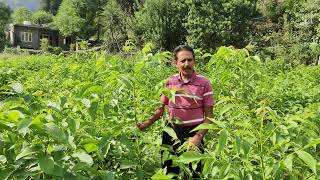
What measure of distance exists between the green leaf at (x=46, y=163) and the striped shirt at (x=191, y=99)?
1837mm

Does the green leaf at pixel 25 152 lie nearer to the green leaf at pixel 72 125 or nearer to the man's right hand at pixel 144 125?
the green leaf at pixel 72 125

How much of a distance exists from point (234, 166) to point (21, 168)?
0.88 m

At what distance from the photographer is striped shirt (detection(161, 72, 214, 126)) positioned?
3.36m

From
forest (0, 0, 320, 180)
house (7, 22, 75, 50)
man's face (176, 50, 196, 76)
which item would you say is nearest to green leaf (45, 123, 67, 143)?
forest (0, 0, 320, 180)

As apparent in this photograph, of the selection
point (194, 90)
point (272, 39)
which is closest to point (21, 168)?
point (194, 90)

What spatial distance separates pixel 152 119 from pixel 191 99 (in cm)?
39

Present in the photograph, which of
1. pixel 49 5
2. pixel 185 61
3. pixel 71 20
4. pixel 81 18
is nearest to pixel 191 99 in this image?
pixel 185 61

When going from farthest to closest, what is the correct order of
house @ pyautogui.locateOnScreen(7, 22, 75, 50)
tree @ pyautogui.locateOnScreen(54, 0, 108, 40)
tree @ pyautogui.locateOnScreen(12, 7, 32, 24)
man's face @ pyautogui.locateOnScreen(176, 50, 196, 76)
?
tree @ pyautogui.locateOnScreen(12, 7, 32, 24), house @ pyautogui.locateOnScreen(7, 22, 75, 50), tree @ pyautogui.locateOnScreen(54, 0, 108, 40), man's face @ pyautogui.locateOnScreen(176, 50, 196, 76)

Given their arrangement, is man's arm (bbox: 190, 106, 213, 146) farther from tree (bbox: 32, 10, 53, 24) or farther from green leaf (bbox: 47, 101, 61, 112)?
tree (bbox: 32, 10, 53, 24)

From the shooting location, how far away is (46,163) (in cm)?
150

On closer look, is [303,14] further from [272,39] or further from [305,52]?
[272,39]

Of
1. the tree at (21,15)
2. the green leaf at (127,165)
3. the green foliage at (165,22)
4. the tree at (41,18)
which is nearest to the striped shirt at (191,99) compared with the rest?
the green leaf at (127,165)

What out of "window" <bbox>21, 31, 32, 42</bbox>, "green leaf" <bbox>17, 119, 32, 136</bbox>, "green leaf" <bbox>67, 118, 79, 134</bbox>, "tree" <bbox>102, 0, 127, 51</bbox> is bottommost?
"window" <bbox>21, 31, 32, 42</bbox>

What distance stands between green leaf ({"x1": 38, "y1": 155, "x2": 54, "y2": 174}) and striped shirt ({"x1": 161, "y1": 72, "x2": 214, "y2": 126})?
184cm
